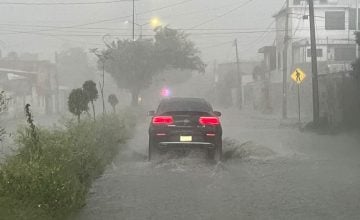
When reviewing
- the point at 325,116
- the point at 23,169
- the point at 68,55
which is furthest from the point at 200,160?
the point at 68,55

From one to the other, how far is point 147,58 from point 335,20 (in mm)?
20894

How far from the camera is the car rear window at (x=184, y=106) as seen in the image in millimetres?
14711

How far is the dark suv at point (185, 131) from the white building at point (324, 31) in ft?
136

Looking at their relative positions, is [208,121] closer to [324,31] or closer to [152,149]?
[152,149]

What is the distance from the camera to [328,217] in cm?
815

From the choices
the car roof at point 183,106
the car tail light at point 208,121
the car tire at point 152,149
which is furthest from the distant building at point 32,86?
the car tail light at point 208,121

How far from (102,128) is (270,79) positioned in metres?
47.5

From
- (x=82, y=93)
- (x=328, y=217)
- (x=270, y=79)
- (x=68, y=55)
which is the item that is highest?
(x=68, y=55)

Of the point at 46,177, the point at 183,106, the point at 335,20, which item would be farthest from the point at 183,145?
the point at 335,20

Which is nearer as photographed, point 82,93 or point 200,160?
point 200,160

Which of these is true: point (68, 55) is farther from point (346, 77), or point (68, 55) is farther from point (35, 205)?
point (35, 205)

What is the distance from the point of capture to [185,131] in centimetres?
1424

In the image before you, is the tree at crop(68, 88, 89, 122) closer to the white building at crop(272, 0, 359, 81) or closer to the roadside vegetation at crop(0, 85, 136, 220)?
the roadside vegetation at crop(0, 85, 136, 220)

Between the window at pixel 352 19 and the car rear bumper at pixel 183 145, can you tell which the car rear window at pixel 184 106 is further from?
the window at pixel 352 19
